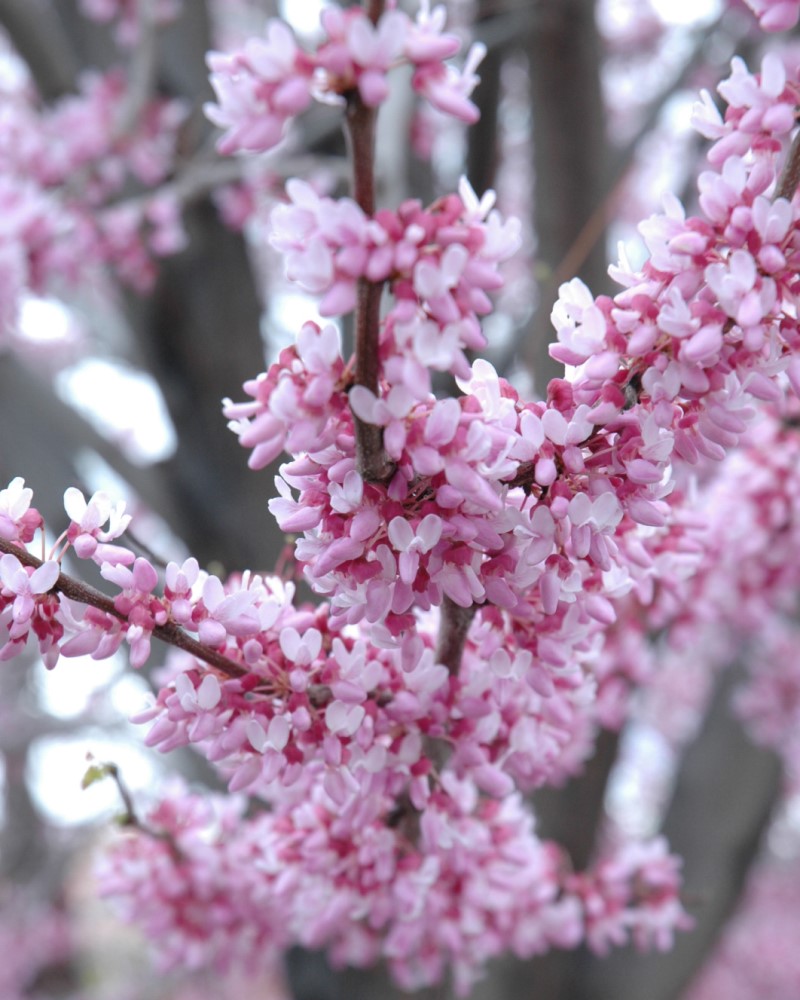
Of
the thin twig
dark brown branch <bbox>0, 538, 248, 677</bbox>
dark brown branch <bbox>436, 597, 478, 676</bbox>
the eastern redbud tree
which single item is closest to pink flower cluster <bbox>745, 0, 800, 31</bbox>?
the eastern redbud tree

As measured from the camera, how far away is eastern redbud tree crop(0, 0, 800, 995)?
0.60 metres

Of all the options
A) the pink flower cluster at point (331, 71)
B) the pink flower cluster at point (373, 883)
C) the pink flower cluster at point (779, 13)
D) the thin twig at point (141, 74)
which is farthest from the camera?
the thin twig at point (141, 74)

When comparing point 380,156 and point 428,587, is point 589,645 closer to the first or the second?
point 428,587

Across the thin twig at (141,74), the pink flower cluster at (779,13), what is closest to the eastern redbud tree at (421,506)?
the pink flower cluster at (779,13)

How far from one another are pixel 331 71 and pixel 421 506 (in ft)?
1.02

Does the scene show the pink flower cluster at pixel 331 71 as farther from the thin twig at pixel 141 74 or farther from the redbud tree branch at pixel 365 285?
the thin twig at pixel 141 74

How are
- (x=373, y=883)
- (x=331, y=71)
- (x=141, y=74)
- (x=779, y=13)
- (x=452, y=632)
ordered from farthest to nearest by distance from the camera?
(x=141, y=74), (x=373, y=883), (x=452, y=632), (x=779, y=13), (x=331, y=71)

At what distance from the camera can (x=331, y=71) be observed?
0.56m

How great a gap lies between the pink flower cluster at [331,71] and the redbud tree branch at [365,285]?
12 millimetres

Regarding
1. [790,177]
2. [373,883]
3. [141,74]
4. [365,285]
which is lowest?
[373,883]

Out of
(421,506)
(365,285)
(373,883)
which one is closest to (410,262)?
(365,285)

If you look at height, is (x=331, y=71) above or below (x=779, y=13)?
above

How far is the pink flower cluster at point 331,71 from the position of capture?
56 cm

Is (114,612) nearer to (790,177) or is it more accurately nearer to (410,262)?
(410,262)
